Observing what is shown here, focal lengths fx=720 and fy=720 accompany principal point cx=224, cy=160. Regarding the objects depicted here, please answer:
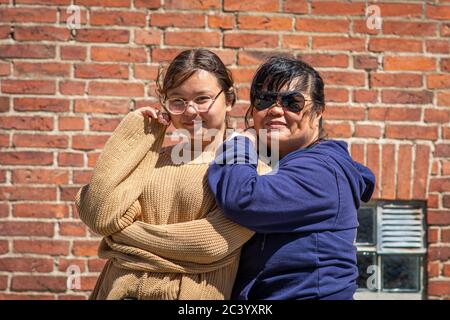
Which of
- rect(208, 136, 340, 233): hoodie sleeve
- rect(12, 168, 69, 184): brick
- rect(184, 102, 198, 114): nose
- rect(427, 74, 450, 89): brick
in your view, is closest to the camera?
rect(208, 136, 340, 233): hoodie sleeve

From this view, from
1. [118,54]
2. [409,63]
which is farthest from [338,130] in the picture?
[118,54]

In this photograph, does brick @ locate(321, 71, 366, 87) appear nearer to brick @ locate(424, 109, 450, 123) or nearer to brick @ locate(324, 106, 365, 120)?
brick @ locate(324, 106, 365, 120)

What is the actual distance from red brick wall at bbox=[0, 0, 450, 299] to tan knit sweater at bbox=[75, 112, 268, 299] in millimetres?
1331

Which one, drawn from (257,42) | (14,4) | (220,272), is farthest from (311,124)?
(14,4)

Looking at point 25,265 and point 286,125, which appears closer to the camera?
point 286,125

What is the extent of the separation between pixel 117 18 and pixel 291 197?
187 cm

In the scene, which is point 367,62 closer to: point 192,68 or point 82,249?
point 192,68

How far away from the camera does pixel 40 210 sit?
3.82m

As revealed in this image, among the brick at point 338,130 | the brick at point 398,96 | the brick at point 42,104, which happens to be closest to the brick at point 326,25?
the brick at point 398,96

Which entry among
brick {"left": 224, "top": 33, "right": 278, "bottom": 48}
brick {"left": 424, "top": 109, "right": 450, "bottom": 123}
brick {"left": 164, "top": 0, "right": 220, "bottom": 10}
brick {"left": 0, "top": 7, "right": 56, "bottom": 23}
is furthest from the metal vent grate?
brick {"left": 0, "top": 7, "right": 56, "bottom": 23}

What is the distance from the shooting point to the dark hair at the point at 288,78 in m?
2.59

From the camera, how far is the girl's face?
254cm

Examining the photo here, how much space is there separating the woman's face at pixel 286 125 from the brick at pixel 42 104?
4.99 ft

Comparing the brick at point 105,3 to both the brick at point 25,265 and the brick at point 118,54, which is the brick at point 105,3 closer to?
the brick at point 118,54
